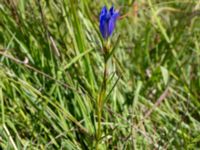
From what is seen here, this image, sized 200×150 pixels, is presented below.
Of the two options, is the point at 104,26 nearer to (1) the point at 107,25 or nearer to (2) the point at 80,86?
(1) the point at 107,25

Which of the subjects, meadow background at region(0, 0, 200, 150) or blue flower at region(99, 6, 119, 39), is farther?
meadow background at region(0, 0, 200, 150)

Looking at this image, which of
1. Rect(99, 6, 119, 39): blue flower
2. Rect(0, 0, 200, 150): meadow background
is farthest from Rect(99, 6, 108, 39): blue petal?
Rect(0, 0, 200, 150): meadow background

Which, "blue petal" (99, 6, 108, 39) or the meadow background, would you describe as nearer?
"blue petal" (99, 6, 108, 39)

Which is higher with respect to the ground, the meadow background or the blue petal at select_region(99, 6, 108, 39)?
the blue petal at select_region(99, 6, 108, 39)

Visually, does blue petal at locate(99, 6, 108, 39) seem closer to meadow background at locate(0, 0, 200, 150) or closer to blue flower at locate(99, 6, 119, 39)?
blue flower at locate(99, 6, 119, 39)

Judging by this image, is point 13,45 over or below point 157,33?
over

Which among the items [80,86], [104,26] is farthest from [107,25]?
[80,86]

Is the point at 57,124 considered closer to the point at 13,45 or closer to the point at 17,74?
the point at 17,74

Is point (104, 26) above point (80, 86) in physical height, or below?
above

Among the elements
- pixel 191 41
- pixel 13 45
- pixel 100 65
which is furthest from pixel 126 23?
pixel 13 45
